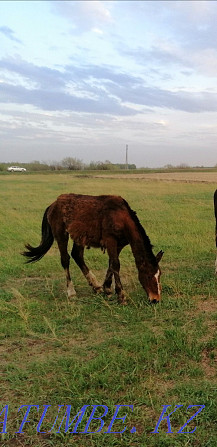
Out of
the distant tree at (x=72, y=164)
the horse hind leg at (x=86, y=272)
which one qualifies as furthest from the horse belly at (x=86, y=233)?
the distant tree at (x=72, y=164)

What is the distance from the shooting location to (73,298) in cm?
626

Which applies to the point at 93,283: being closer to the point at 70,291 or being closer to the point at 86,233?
the point at 70,291

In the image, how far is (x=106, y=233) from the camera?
20.1 ft

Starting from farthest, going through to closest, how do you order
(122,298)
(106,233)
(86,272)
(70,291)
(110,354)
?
(86,272)
(70,291)
(106,233)
(122,298)
(110,354)

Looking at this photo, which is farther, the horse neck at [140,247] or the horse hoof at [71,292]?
the horse hoof at [71,292]

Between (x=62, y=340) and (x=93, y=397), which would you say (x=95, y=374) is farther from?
(x=62, y=340)

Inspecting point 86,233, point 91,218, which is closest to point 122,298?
point 86,233

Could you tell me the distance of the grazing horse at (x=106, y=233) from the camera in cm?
592

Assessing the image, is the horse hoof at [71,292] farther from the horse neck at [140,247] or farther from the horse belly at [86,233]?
the horse neck at [140,247]

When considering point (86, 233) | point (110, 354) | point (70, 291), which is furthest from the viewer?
point (70, 291)

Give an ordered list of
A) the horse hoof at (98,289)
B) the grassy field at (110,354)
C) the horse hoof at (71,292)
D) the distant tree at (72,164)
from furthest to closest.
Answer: the distant tree at (72,164) → the horse hoof at (98,289) → the horse hoof at (71,292) → the grassy field at (110,354)

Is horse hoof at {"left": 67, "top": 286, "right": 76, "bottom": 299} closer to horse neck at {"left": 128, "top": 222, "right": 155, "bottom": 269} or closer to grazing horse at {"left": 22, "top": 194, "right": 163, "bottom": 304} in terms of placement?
grazing horse at {"left": 22, "top": 194, "right": 163, "bottom": 304}

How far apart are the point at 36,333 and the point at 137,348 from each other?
138cm

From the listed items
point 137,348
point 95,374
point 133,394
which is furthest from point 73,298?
point 133,394
